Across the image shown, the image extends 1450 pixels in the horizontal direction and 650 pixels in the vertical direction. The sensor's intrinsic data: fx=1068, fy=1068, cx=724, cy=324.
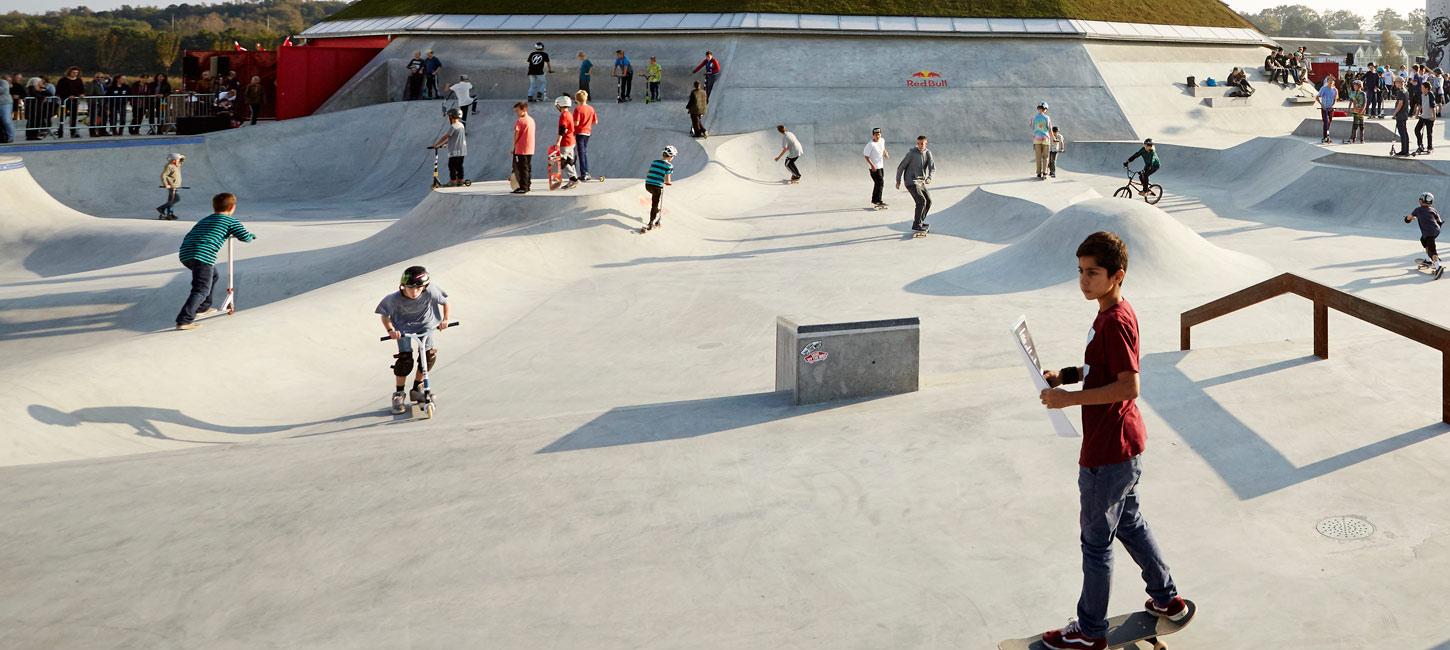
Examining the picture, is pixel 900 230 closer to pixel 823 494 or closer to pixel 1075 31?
pixel 823 494

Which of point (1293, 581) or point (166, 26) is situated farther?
point (166, 26)

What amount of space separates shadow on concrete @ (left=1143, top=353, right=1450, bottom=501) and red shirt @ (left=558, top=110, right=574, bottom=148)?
37.1 ft

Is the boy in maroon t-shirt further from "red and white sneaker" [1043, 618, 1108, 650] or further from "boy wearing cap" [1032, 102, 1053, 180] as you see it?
"boy wearing cap" [1032, 102, 1053, 180]

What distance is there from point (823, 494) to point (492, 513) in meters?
1.93

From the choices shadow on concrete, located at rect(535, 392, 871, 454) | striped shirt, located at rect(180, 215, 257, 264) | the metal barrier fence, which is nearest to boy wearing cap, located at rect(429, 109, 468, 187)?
striped shirt, located at rect(180, 215, 257, 264)

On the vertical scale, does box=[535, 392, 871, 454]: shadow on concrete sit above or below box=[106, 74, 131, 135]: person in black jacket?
below

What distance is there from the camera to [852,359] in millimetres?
8117

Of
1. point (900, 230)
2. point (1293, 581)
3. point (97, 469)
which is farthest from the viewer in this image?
point (900, 230)

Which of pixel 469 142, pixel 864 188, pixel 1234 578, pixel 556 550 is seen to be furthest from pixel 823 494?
pixel 469 142

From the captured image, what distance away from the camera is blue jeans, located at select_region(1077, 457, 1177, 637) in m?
4.14

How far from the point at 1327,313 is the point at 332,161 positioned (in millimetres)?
27319

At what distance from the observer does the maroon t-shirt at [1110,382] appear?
4105 mm

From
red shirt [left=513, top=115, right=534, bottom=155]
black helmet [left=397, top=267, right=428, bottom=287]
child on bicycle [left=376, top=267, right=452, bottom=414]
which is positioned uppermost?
red shirt [left=513, top=115, right=534, bottom=155]

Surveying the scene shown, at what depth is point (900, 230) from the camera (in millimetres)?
19281
